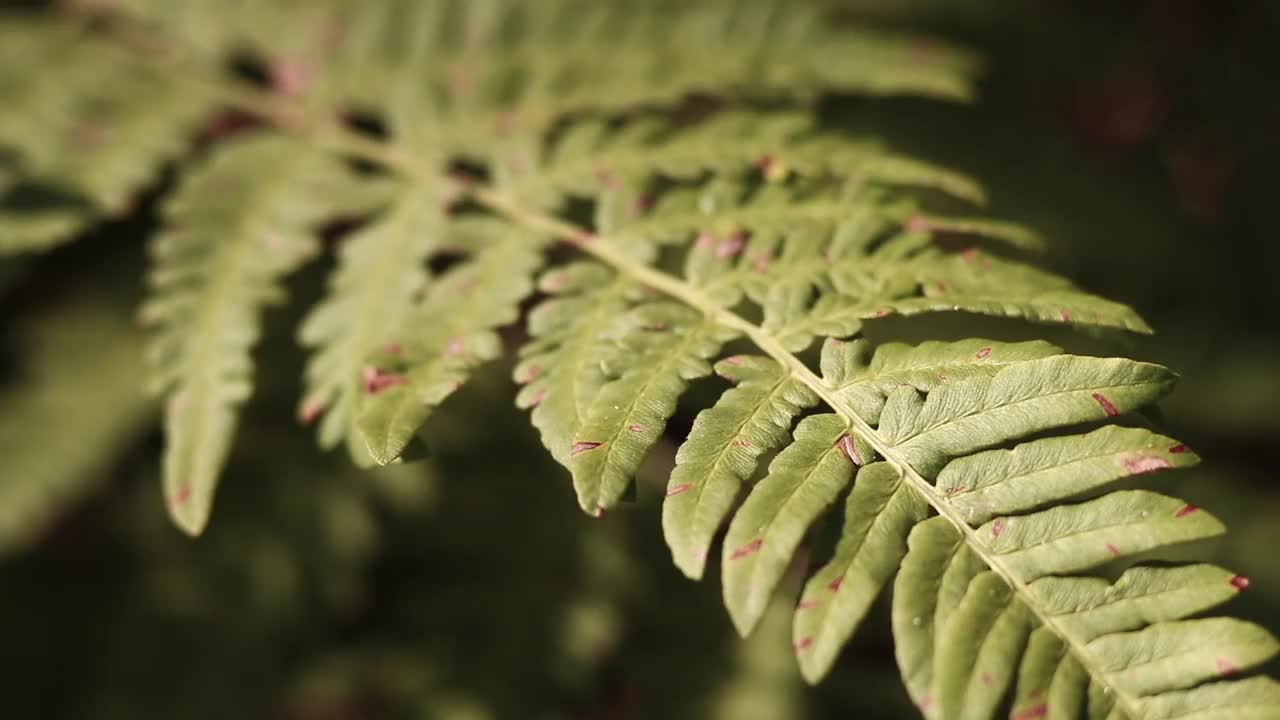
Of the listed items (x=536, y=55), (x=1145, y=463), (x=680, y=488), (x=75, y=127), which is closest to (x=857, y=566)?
(x=680, y=488)

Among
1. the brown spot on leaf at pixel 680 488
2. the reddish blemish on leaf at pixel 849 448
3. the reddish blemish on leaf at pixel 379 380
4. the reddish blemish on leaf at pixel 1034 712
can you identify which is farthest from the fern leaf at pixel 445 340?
the reddish blemish on leaf at pixel 1034 712

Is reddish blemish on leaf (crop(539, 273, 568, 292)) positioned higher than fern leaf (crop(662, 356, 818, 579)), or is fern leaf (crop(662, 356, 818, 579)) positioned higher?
fern leaf (crop(662, 356, 818, 579))

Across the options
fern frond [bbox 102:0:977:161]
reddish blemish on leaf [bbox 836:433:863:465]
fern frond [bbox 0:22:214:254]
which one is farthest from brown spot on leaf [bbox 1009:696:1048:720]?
fern frond [bbox 0:22:214:254]

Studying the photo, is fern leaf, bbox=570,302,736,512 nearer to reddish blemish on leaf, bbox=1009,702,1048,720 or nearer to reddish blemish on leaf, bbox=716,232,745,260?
reddish blemish on leaf, bbox=716,232,745,260

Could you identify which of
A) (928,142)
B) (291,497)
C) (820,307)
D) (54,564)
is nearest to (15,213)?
(291,497)

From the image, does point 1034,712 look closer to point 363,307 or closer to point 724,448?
point 724,448

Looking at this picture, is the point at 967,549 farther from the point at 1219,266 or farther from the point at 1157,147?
the point at 1157,147
